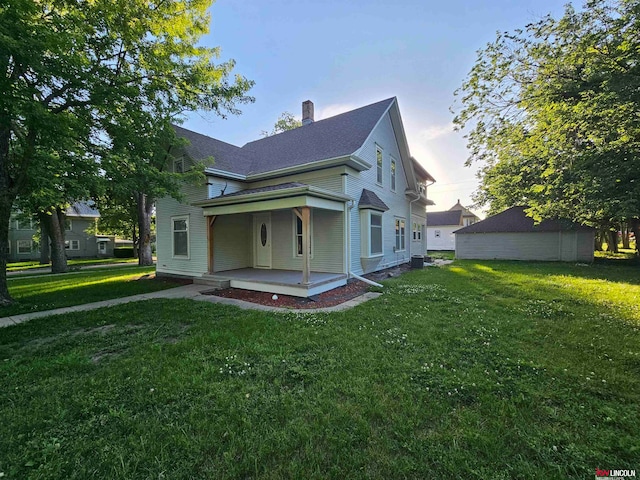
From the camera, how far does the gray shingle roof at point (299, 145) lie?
10.0 metres

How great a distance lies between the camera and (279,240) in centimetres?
1069

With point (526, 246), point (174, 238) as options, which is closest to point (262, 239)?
point (174, 238)

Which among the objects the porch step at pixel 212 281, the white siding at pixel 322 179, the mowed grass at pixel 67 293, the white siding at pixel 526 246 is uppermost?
the white siding at pixel 322 179

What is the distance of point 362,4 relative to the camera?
8812mm

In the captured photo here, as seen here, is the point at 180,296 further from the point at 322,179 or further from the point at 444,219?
the point at 444,219

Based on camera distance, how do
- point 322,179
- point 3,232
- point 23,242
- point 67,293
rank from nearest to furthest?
point 3,232 < point 67,293 < point 322,179 < point 23,242

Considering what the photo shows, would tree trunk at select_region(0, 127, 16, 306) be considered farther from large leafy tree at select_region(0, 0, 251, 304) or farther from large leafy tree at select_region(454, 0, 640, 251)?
large leafy tree at select_region(454, 0, 640, 251)

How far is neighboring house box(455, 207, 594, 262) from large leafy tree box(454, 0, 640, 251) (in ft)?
24.9

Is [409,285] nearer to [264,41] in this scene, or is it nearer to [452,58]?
[452,58]

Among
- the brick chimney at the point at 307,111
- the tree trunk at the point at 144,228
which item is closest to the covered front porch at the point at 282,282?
the brick chimney at the point at 307,111

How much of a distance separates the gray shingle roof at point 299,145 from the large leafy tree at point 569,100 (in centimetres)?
353

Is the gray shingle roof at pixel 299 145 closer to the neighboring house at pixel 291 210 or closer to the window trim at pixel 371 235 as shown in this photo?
the neighboring house at pixel 291 210

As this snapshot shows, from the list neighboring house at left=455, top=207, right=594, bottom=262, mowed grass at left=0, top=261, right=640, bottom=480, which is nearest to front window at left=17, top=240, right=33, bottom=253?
mowed grass at left=0, top=261, right=640, bottom=480

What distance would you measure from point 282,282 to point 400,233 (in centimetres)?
827
